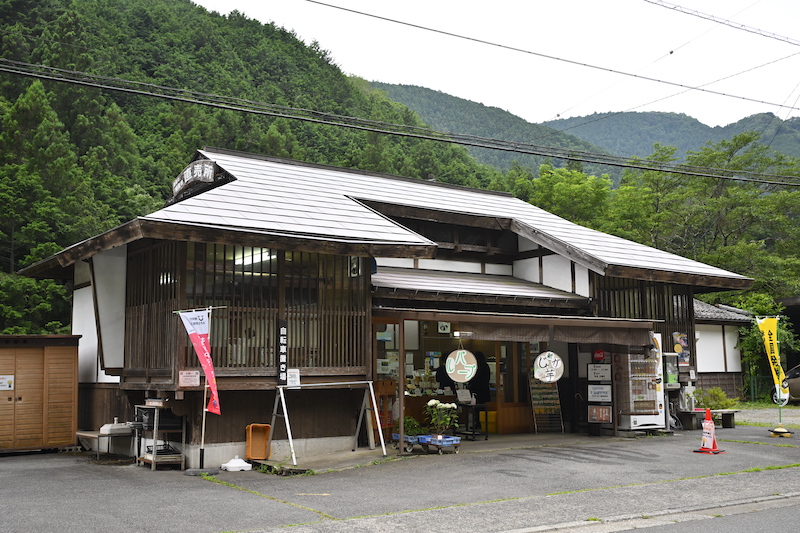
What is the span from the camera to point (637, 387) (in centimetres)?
1617

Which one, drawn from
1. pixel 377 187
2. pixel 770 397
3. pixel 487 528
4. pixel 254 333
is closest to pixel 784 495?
pixel 487 528

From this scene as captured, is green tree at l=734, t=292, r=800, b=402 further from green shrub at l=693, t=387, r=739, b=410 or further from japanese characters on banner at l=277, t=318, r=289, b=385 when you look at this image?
japanese characters on banner at l=277, t=318, r=289, b=385

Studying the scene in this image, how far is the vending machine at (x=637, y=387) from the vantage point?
16094 millimetres

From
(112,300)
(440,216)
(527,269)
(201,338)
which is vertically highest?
(440,216)

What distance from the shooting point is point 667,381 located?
1733 cm

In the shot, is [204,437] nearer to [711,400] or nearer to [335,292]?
[335,292]

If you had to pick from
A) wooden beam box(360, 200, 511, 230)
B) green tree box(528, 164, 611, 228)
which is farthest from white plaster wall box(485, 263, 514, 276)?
green tree box(528, 164, 611, 228)

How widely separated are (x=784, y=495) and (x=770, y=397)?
2020 centimetres

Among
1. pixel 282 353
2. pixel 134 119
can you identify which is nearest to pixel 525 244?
pixel 282 353

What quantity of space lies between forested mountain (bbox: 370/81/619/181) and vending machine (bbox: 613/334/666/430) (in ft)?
227

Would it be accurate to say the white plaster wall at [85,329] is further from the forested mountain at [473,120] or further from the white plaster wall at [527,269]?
the forested mountain at [473,120]

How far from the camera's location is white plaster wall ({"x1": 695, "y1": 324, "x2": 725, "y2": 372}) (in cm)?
2583

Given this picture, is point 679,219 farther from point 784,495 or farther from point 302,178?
point 784,495

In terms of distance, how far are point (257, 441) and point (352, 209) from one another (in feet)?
17.0
